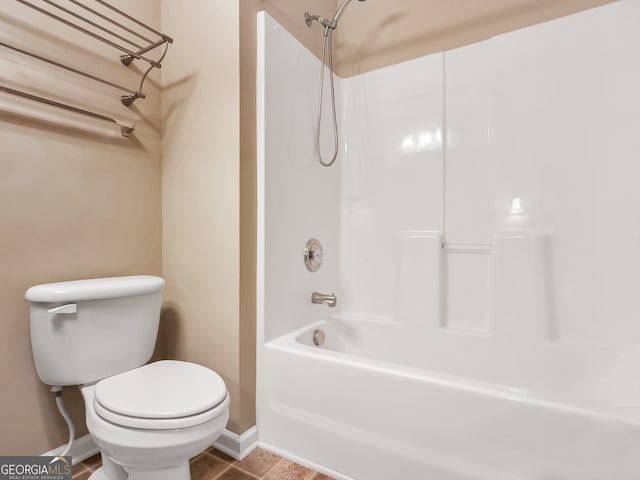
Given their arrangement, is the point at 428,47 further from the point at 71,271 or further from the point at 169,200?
the point at 71,271

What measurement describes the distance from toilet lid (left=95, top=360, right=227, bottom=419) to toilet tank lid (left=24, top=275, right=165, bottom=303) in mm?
295

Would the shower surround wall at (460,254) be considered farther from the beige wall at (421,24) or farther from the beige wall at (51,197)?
the beige wall at (51,197)

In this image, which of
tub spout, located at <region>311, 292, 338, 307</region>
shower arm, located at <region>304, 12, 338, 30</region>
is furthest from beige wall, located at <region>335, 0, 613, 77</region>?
tub spout, located at <region>311, 292, 338, 307</region>

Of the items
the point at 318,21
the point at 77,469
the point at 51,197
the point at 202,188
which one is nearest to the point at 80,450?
the point at 77,469

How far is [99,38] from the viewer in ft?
4.22

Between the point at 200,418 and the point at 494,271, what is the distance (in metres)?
1.39

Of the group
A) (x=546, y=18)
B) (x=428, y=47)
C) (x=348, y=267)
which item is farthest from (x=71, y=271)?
(x=546, y=18)

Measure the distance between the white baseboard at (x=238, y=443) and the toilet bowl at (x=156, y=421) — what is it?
33 cm

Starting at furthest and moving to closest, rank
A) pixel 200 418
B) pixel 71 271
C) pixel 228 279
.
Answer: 1. pixel 228 279
2. pixel 71 271
3. pixel 200 418

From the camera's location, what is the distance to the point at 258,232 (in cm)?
151

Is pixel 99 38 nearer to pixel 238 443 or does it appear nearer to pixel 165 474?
pixel 165 474

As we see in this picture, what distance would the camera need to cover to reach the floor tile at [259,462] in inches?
52.8

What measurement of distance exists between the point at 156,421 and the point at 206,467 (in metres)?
0.57

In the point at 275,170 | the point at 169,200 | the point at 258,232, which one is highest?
the point at 275,170
